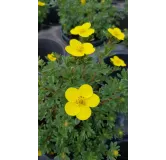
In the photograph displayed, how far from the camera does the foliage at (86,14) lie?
1.63 metres

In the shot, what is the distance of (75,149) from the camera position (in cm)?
97

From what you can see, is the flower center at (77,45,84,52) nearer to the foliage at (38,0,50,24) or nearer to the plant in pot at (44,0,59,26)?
the foliage at (38,0,50,24)

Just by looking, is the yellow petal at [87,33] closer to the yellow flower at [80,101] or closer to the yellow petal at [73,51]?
the yellow petal at [73,51]

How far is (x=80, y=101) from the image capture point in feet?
2.50

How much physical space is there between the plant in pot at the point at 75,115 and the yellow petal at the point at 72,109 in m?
0.10

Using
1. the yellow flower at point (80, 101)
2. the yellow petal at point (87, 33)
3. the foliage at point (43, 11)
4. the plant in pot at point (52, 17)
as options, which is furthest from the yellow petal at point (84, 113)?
the plant in pot at point (52, 17)

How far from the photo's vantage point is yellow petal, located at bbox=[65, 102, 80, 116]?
0.74 m

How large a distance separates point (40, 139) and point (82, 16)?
0.98 meters

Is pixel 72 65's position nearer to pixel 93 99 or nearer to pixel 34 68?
pixel 93 99

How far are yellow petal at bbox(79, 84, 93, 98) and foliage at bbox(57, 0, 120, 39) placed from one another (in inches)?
36.2

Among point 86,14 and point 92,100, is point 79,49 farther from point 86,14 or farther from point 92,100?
point 86,14

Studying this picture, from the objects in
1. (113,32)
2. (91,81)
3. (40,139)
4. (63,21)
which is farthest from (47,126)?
(63,21)

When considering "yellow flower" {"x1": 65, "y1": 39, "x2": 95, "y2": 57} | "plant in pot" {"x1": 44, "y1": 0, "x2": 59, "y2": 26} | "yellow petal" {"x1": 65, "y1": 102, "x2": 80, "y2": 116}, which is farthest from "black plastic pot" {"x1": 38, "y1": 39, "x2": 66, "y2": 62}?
"yellow petal" {"x1": 65, "y1": 102, "x2": 80, "y2": 116}

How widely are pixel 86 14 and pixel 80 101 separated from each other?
1.08 meters
